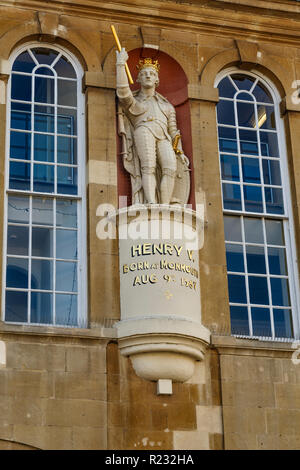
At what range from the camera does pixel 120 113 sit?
19734 mm

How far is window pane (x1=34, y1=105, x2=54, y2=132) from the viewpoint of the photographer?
19609mm

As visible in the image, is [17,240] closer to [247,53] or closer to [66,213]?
[66,213]

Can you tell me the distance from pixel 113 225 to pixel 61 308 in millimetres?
1608

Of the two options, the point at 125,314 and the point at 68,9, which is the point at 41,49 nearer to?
the point at 68,9

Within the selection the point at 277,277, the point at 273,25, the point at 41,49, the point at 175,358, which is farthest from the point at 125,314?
the point at 273,25

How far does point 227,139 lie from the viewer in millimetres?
20484

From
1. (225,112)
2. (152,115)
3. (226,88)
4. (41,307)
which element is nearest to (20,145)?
(152,115)

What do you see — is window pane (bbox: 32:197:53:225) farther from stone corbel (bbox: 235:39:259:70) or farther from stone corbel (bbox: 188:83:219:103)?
stone corbel (bbox: 235:39:259:70)

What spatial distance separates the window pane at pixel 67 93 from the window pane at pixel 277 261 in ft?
13.9

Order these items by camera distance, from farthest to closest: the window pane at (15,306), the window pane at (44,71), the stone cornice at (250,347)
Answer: the window pane at (44,71) < the stone cornice at (250,347) < the window pane at (15,306)

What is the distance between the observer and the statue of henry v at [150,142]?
62.7 feet

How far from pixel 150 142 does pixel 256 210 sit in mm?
2255

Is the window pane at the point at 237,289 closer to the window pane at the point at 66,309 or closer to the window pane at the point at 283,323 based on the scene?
the window pane at the point at 283,323

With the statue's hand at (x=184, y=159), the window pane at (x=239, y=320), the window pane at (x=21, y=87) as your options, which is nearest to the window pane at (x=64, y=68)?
the window pane at (x=21, y=87)
